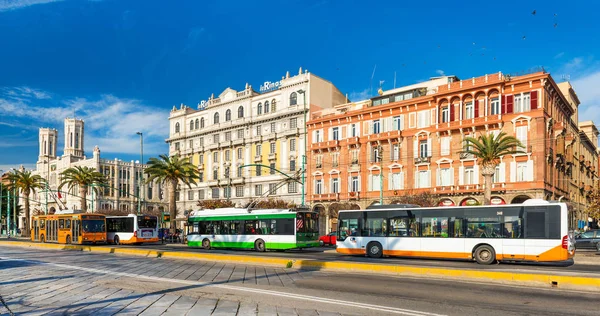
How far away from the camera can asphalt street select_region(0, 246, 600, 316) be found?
37.7 ft

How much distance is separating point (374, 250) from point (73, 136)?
119 metres

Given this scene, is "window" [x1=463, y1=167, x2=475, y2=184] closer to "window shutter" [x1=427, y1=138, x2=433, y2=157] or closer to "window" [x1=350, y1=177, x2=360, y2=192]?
"window shutter" [x1=427, y1=138, x2=433, y2=157]

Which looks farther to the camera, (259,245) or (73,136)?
(73,136)

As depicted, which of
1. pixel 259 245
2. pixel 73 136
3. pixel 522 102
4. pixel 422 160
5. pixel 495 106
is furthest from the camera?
pixel 73 136

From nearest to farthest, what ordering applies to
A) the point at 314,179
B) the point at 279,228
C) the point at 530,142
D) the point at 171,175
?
the point at 279,228
the point at 530,142
the point at 171,175
the point at 314,179

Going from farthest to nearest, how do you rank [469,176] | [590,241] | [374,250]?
[469,176], [590,241], [374,250]

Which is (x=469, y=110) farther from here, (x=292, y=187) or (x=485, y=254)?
(x=485, y=254)

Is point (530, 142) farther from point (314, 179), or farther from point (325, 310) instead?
point (325, 310)

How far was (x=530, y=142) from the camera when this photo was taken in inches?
1848

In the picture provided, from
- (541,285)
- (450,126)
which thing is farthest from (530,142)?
(541,285)

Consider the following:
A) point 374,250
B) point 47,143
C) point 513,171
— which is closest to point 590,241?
point 513,171

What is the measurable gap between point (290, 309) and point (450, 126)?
43.4m

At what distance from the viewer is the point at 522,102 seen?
4772cm

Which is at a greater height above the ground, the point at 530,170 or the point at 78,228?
the point at 530,170
